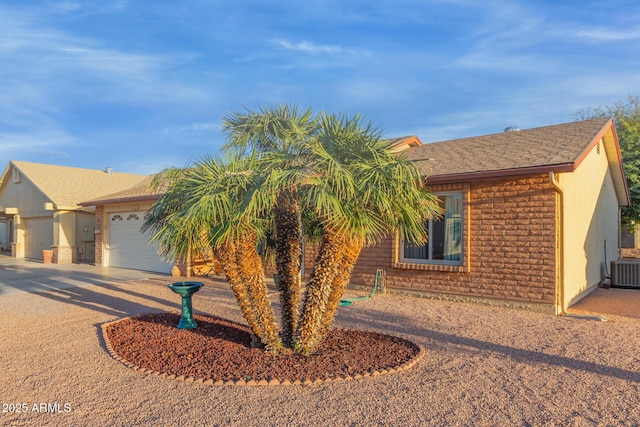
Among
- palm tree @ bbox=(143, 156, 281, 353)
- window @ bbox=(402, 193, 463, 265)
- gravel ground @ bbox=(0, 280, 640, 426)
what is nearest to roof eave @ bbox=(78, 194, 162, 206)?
gravel ground @ bbox=(0, 280, 640, 426)

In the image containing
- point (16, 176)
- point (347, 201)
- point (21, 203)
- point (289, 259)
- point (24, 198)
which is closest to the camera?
point (347, 201)

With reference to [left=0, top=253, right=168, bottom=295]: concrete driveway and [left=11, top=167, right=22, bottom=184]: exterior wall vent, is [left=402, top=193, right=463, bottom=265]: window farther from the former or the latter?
[left=11, top=167, right=22, bottom=184]: exterior wall vent

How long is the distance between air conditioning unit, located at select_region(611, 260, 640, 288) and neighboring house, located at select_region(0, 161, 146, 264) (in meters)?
21.7

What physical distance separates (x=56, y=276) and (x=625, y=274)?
1833 cm

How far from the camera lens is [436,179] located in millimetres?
10188

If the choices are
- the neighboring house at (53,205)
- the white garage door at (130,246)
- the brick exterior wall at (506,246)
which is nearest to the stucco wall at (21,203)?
the neighboring house at (53,205)

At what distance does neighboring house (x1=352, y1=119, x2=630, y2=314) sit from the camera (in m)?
8.95

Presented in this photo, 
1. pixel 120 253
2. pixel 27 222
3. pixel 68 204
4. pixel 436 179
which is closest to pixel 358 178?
pixel 436 179

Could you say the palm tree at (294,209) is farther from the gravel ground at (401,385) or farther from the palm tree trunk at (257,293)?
the gravel ground at (401,385)

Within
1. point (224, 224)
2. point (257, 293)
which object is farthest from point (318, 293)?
point (224, 224)

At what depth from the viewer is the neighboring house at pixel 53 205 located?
68.8ft

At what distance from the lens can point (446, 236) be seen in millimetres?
10445

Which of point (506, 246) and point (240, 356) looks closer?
point (240, 356)

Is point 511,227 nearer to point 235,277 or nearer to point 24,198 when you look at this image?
point 235,277
